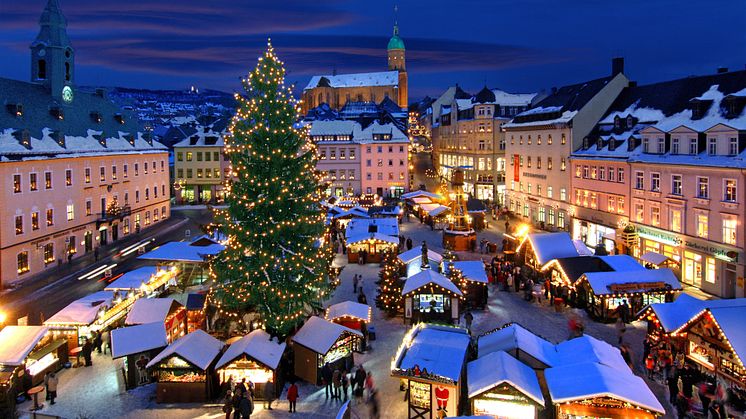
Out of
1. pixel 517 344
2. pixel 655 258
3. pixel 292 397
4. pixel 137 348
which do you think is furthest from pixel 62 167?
pixel 655 258

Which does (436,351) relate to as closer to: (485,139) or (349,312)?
(349,312)

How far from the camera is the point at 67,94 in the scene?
5069cm

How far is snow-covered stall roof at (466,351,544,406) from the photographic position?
52.4ft

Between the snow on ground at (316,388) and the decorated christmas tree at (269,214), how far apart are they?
12.5ft

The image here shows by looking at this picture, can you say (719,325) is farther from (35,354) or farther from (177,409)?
(35,354)

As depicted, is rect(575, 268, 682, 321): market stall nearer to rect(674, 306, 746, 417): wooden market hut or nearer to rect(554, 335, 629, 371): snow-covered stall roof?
rect(674, 306, 746, 417): wooden market hut

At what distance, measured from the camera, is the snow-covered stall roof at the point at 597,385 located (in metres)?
15.0

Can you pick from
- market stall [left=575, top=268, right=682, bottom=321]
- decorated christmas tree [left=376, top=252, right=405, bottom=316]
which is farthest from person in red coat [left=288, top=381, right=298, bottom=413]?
market stall [left=575, top=268, right=682, bottom=321]

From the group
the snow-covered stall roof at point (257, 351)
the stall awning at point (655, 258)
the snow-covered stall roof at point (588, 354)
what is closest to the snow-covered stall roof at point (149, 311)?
the snow-covered stall roof at point (257, 351)

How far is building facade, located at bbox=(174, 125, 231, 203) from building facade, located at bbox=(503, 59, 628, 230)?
38246 mm

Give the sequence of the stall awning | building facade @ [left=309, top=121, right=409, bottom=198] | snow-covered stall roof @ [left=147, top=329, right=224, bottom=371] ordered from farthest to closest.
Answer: building facade @ [left=309, top=121, right=409, bottom=198] < the stall awning < snow-covered stall roof @ [left=147, top=329, right=224, bottom=371]

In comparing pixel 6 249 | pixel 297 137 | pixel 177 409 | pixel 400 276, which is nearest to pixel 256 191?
pixel 297 137

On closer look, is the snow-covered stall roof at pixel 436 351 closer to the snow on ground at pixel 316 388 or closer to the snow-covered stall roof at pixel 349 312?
the snow on ground at pixel 316 388

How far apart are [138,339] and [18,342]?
397 centimetres
